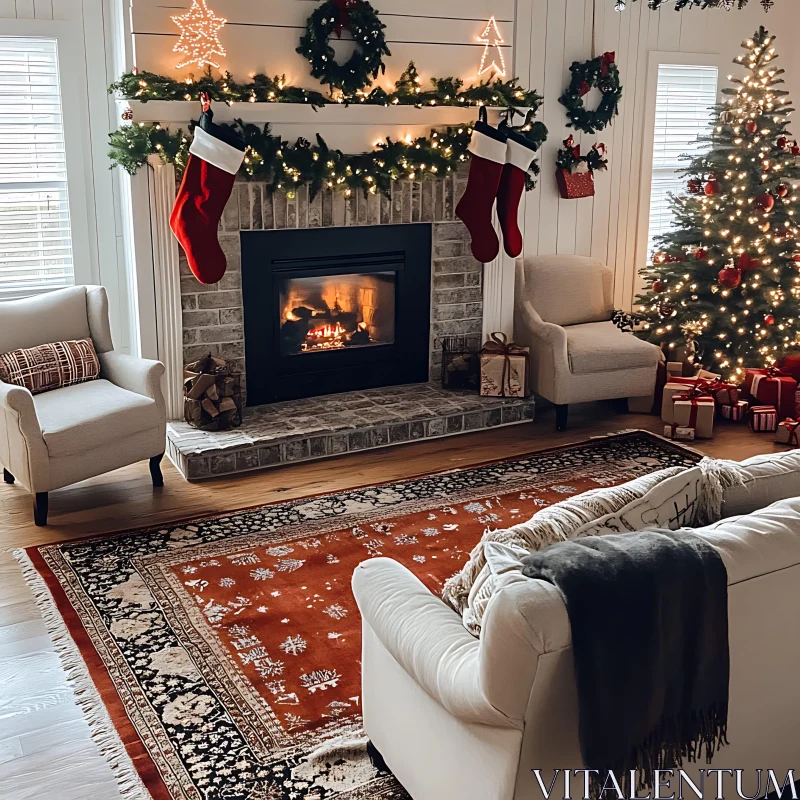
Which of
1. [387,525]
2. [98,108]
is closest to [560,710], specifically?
[387,525]

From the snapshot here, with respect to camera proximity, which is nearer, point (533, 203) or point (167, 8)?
point (167, 8)

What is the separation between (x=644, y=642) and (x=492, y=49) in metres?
4.18

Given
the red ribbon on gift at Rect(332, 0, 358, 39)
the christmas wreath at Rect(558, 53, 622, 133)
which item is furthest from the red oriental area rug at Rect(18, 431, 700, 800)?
the christmas wreath at Rect(558, 53, 622, 133)

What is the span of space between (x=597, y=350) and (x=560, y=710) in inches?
147

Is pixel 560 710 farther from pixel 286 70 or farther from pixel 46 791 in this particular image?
pixel 286 70

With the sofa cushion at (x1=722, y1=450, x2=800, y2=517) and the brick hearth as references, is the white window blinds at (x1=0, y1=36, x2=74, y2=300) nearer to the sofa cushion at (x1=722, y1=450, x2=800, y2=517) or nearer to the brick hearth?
the brick hearth

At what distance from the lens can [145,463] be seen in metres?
4.77

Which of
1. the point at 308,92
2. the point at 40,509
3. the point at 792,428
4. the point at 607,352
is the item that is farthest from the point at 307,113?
the point at 792,428

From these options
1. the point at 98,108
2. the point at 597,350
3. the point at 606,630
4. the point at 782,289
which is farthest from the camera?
the point at 782,289

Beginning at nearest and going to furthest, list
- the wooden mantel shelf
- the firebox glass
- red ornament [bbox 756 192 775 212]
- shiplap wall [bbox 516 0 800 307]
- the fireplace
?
the wooden mantel shelf → the fireplace → the firebox glass → red ornament [bbox 756 192 775 212] → shiplap wall [bbox 516 0 800 307]

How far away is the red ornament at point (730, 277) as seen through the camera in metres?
5.69

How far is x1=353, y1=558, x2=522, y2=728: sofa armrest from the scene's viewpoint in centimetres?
188

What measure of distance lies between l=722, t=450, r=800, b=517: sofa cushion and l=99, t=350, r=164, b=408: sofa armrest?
270 cm

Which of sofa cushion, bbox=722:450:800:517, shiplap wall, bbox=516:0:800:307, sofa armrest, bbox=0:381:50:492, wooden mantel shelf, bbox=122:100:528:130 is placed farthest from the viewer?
shiplap wall, bbox=516:0:800:307
